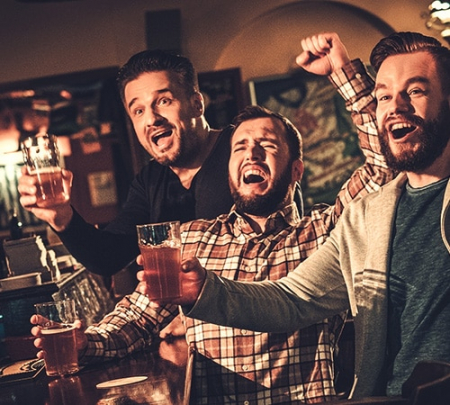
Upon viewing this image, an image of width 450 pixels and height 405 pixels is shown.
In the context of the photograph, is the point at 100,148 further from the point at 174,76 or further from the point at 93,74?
the point at 174,76

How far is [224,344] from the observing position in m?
2.57

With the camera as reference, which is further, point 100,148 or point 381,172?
point 100,148

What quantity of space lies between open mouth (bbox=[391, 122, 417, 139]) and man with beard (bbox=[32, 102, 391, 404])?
189 millimetres

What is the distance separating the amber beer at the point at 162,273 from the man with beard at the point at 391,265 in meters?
0.07

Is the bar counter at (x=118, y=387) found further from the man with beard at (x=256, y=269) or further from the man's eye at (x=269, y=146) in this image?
the man's eye at (x=269, y=146)

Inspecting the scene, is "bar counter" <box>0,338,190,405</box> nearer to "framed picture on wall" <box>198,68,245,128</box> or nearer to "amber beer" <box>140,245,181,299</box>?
"amber beer" <box>140,245,181,299</box>

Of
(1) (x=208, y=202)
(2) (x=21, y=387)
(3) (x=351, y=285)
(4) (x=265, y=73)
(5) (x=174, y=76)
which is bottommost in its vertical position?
(2) (x=21, y=387)

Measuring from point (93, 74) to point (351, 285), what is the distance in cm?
481

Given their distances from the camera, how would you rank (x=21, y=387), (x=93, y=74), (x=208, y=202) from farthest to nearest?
1. (x=93, y=74)
2. (x=208, y=202)
3. (x=21, y=387)

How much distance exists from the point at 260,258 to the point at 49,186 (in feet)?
2.28

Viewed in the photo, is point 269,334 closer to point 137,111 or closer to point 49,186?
point 49,186

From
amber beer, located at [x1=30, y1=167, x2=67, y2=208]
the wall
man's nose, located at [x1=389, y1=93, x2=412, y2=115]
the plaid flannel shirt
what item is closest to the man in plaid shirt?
the plaid flannel shirt

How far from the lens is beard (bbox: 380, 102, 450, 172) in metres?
2.19

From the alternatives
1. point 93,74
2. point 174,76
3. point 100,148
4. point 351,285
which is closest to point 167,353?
point 351,285
